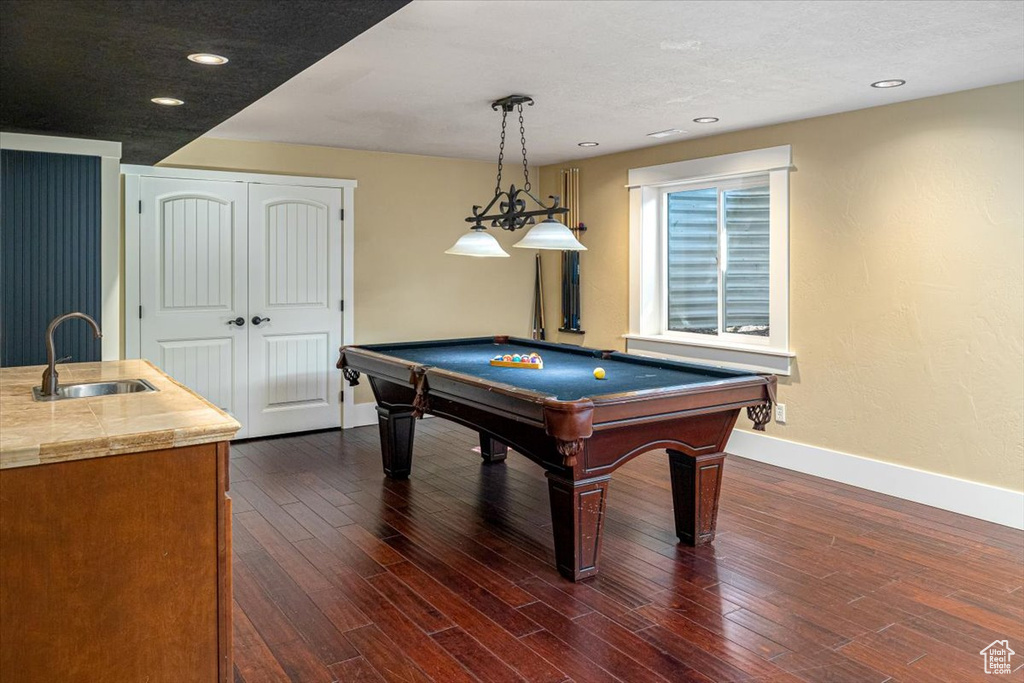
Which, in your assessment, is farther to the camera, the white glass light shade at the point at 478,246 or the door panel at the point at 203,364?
the door panel at the point at 203,364

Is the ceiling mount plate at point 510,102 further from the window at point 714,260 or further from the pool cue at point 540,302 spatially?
the pool cue at point 540,302

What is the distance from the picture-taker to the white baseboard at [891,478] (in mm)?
3840

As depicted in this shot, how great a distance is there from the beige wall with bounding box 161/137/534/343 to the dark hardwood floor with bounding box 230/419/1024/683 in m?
2.18

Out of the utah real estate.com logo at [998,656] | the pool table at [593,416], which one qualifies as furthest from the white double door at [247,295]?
the utah real estate.com logo at [998,656]

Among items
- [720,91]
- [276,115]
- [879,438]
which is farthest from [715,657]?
[276,115]

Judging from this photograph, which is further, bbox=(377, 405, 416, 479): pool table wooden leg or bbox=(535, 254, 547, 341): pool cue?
bbox=(535, 254, 547, 341): pool cue

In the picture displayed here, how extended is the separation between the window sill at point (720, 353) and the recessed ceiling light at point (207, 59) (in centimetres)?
391

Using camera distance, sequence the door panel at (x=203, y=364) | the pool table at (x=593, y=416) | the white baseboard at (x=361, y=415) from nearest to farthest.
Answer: the pool table at (x=593, y=416) → the door panel at (x=203, y=364) → the white baseboard at (x=361, y=415)

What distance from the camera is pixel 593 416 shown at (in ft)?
9.26

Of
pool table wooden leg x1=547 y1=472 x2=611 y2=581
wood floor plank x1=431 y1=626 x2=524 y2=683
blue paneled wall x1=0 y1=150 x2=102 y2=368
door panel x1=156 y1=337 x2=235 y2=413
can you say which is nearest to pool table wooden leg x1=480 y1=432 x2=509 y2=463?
pool table wooden leg x1=547 y1=472 x2=611 y2=581

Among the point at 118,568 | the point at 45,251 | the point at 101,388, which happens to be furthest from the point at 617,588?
the point at 45,251

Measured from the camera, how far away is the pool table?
9.57 feet

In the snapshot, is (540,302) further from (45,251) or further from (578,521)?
(45,251)

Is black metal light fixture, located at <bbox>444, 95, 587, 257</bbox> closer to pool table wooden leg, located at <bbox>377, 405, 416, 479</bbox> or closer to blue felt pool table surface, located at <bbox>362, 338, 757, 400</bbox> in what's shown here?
blue felt pool table surface, located at <bbox>362, 338, 757, 400</bbox>
